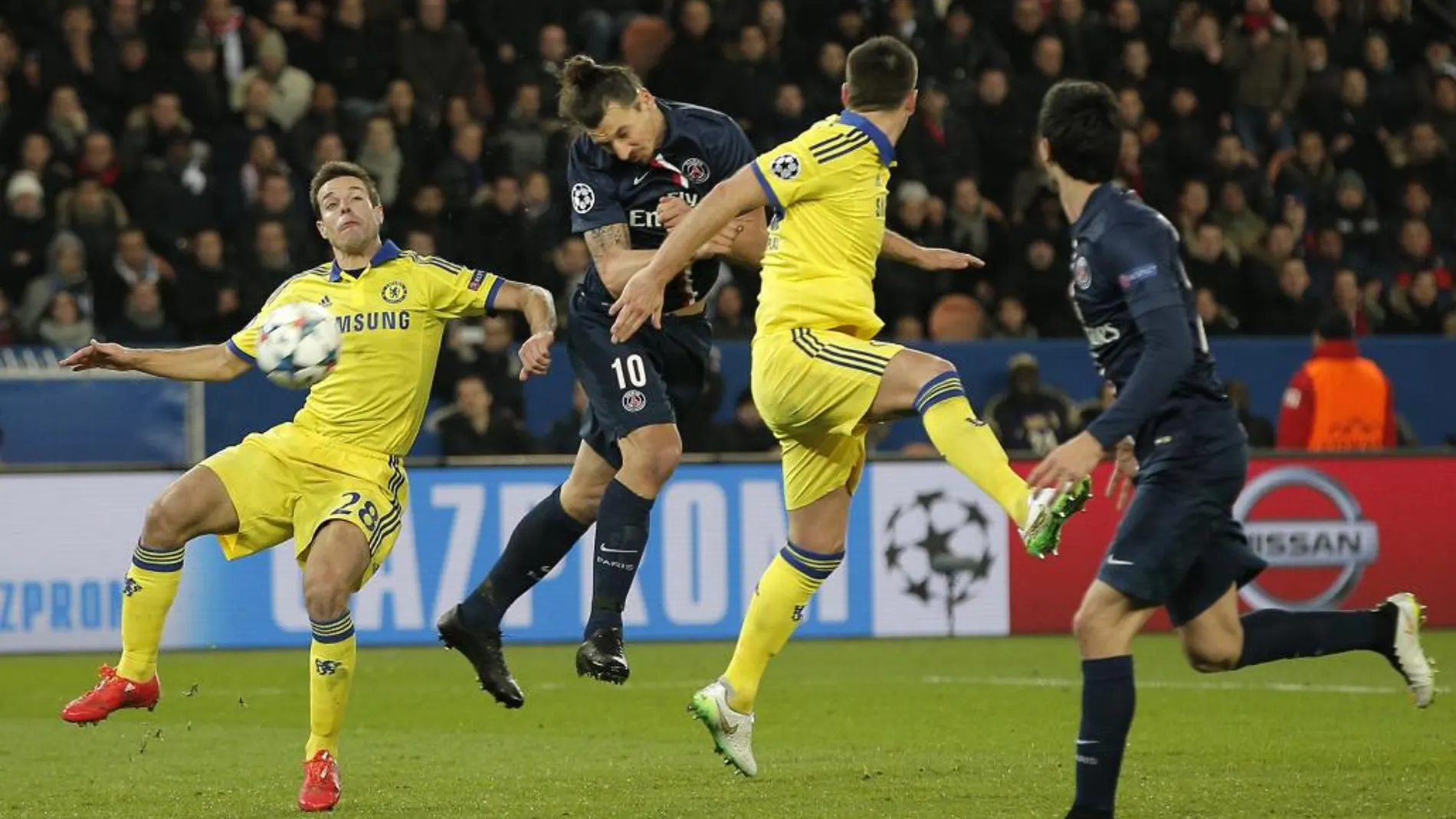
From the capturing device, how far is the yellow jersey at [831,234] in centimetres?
744

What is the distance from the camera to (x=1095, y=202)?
6469mm

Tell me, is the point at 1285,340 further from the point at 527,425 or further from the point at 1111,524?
the point at 527,425

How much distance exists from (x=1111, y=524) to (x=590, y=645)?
683 centimetres

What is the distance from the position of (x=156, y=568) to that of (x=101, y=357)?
784mm

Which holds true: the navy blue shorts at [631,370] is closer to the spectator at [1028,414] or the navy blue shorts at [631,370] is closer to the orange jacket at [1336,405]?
the spectator at [1028,414]

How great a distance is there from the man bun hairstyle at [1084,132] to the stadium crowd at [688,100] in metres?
8.52

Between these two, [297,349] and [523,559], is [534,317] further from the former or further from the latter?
[523,559]

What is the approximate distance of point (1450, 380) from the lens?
17297 mm

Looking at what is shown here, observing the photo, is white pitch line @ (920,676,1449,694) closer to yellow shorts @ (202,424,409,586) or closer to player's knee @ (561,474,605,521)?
A: player's knee @ (561,474,605,521)

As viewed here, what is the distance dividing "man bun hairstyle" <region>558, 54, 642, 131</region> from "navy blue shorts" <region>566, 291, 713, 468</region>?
0.76m

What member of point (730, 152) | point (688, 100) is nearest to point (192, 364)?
point (730, 152)

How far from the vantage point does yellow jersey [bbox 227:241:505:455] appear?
818 centimetres

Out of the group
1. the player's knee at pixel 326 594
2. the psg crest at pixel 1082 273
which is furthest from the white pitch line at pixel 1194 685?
the psg crest at pixel 1082 273

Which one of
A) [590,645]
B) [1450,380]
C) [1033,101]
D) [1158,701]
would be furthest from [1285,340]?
[590,645]
